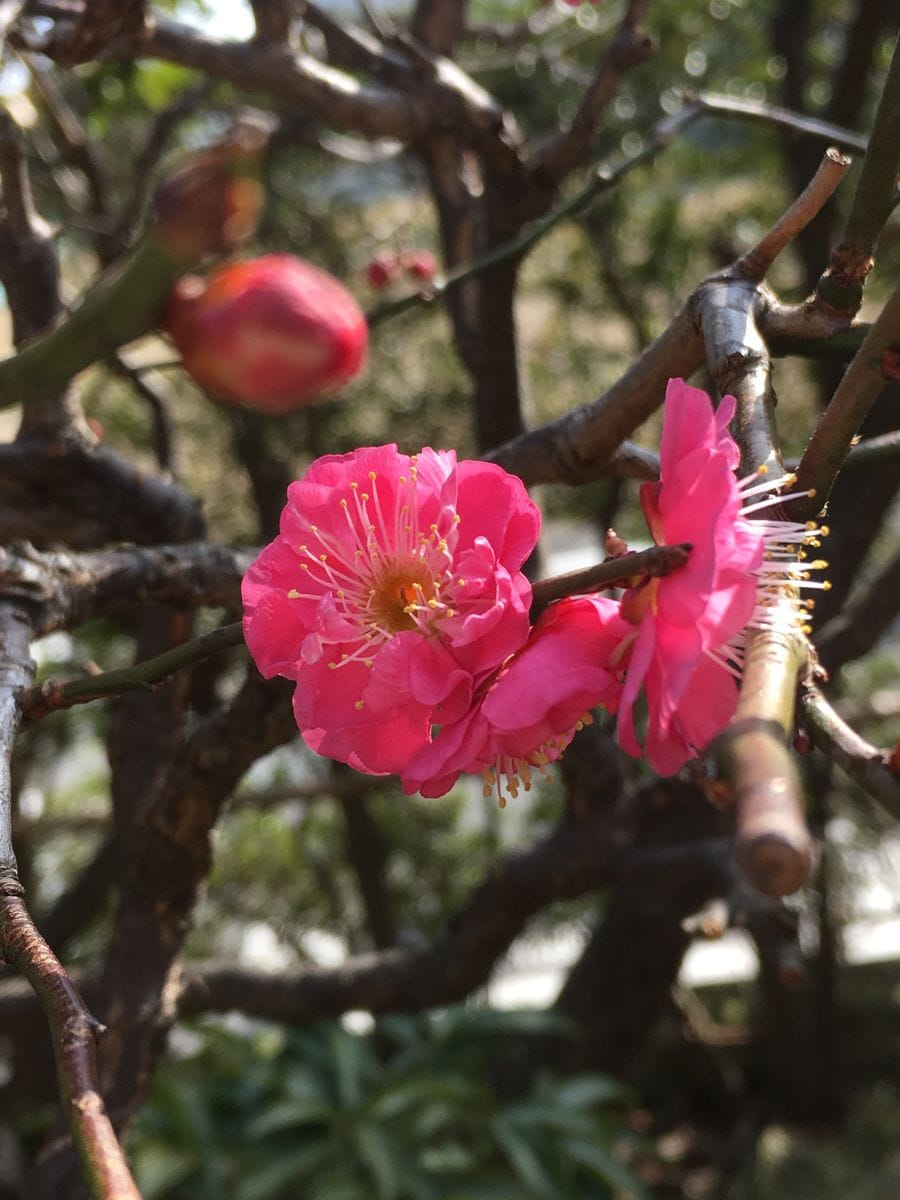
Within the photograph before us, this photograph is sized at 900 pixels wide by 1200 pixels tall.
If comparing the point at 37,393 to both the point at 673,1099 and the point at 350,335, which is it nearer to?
the point at 350,335

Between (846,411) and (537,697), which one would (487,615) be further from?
(846,411)

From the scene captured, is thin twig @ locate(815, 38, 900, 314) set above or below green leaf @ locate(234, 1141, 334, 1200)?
above

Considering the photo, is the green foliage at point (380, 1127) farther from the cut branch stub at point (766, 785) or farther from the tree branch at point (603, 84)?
the cut branch stub at point (766, 785)

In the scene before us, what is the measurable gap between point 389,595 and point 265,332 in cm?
13

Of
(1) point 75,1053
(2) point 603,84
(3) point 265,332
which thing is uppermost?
(2) point 603,84

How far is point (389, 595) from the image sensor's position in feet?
1.78

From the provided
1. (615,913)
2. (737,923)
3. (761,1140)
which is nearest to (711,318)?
(737,923)

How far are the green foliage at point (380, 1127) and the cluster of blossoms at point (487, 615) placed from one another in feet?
4.69

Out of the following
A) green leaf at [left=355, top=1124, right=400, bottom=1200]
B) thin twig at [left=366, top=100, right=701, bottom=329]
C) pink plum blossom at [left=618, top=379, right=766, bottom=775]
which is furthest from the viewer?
green leaf at [left=355, top=1124, right=400, bottom=1200]

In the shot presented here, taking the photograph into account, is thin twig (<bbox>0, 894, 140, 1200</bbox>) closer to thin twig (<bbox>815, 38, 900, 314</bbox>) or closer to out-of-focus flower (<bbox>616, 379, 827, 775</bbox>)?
out-of-focus flower (<bbox>616, 379, 827, 775</bbox>)

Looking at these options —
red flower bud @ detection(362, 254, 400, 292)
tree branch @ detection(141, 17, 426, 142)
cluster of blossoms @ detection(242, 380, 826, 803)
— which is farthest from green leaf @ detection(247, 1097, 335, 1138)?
cluster of blossoms @ detection(242, 380, 826, 803)

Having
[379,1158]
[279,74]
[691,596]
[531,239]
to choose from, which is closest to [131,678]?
[691,596]

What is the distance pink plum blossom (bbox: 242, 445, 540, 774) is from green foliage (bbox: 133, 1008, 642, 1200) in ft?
4.69

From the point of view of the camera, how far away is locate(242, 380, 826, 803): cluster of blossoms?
415 mm
